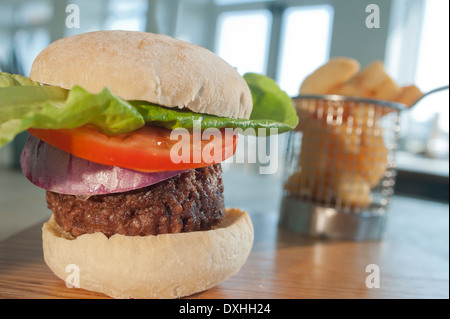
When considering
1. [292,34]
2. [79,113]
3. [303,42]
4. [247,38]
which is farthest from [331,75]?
[247,38]

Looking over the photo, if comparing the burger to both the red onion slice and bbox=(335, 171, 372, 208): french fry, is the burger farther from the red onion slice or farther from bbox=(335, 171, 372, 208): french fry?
bbox=(335, 171, 372, 208): french fry

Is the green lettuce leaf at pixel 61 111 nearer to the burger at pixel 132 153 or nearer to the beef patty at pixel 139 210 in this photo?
the burger at pixel 132 153

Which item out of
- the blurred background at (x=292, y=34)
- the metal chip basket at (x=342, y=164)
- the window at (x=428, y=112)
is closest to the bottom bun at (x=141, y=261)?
the metal chip basket at (x=342, y=164)

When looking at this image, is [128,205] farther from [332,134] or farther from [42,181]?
[332,134]

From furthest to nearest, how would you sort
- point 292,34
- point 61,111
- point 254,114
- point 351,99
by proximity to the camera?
1. point 292,34
2. point 351,99
3. point 254,114
4. point 61,111

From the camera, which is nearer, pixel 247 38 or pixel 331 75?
pixel 331 75

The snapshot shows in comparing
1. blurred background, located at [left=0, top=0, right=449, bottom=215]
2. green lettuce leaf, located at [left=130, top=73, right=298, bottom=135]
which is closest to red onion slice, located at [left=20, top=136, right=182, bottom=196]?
green lettuce leaf, located at [left=130, top=73, right=298, bottom=135]

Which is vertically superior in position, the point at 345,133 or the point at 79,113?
the point at 79,113

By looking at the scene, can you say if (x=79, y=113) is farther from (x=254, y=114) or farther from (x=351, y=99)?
(x=351, y=99)
